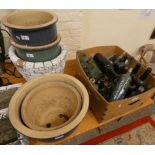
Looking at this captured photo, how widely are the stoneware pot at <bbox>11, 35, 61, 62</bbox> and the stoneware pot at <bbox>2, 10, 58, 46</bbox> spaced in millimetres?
18

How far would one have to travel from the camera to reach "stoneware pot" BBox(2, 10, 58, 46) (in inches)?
28.1

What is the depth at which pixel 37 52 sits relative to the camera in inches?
31.1

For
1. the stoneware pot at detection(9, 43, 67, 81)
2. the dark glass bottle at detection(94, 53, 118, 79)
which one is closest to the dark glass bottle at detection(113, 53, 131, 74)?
the dark glass bottle at detection(94, 53, 118, 79)

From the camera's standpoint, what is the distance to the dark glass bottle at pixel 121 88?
0.82m

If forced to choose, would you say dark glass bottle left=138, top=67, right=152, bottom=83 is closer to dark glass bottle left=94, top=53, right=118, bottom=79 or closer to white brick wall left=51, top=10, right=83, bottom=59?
dark glass bottle left=94, top=53, right=118, bottom=79

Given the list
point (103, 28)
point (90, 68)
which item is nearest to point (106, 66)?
point (90, 68)

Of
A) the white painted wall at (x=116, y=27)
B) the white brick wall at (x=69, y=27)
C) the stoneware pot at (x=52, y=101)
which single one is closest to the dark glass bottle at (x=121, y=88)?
the stoneware pot at (x=52, y=101)

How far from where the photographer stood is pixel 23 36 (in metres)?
0.74

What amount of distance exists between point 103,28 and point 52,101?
2.54 ft

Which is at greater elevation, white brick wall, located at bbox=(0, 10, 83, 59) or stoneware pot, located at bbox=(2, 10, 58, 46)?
stoneware pot, located at bbox=(2, 10, 58, 46)

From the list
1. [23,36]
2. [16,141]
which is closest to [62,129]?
[16,141]
